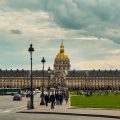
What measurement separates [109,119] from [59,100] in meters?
20.7

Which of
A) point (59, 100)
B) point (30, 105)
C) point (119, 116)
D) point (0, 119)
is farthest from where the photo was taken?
point (59, 100)

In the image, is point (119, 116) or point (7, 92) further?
point (7, 92)

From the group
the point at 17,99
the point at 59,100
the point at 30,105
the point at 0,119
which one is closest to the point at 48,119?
the point at 0,119

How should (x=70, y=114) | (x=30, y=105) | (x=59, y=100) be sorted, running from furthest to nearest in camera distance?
(x=59, y=100), (x=30, y=105), (x=70, y=114)

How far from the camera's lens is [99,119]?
25.1m

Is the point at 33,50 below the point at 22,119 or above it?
above

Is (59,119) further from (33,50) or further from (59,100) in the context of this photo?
(59,100)

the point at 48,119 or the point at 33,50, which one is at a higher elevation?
the point at 33,50

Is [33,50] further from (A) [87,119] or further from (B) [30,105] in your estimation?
(A) [87,119]

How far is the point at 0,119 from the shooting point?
80.0 feet

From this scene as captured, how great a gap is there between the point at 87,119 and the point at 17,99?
1492 inches

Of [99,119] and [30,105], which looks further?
[30,105]

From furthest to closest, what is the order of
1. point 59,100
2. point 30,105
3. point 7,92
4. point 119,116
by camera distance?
point 7,92, point 59,100, point 30,105, point 119,116

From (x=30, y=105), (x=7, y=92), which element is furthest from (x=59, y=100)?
(x=7, y=92)
